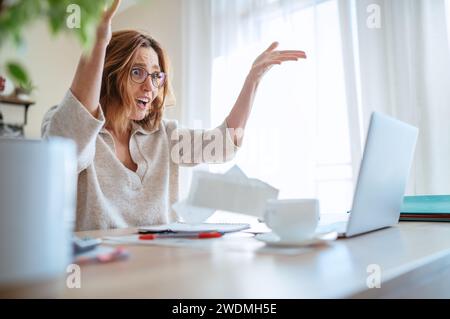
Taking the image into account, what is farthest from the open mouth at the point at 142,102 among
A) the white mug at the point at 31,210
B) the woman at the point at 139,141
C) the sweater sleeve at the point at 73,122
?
the white mug at the point at 31,210

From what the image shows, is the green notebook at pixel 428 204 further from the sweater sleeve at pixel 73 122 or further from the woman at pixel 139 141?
the sweater sleeve at pixel 73 122

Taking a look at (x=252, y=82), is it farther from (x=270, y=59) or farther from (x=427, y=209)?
(x=427, y=209)

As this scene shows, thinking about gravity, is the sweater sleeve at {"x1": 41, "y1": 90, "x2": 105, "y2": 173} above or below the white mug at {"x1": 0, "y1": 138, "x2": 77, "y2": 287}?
above

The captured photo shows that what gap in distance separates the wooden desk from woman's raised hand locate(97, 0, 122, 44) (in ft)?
1.18

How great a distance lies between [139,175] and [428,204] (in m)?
0.91

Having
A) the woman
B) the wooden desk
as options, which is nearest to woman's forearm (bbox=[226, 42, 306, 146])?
the woman

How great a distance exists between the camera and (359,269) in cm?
41

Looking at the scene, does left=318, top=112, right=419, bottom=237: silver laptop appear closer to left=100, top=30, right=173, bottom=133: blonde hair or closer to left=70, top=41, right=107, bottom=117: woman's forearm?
left=70, top=41, right=107, bottom=117: woman's forearm

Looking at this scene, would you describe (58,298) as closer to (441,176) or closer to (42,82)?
(441,176)

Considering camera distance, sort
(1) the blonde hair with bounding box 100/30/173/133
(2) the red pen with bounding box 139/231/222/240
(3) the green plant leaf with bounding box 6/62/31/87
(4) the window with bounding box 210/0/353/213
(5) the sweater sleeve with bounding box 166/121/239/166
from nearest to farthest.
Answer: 1. (3) the green plant leaf with bounding box 6/62/31/87
2. (2) the red pen with bounding box 139/231/222/240
3. (1) the blonde hair with bounding box 100/30/173/133
4. (5) the sweater sleeve with bounding box 166/121/239/166
5. (4) the window with bounding box 210/0/353/213

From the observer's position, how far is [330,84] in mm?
2229

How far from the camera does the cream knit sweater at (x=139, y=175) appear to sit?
1.14m

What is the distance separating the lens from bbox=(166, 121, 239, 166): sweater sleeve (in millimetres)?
1384

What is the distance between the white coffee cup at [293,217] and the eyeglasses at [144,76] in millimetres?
873
